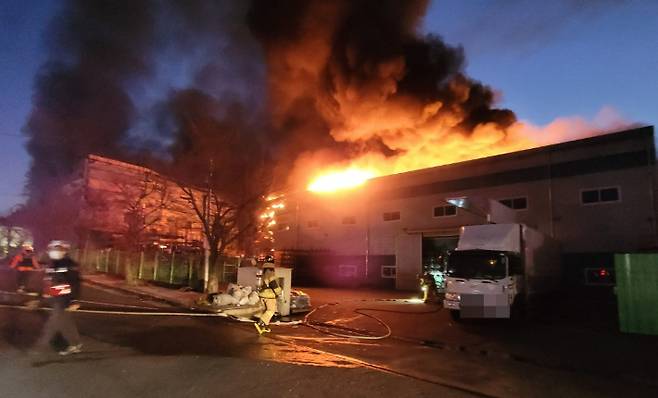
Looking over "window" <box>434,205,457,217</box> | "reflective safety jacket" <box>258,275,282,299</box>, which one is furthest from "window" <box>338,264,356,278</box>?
"reflective safety jacket" <box>258,275,282,299</box>

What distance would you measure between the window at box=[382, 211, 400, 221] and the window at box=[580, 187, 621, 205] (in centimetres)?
907

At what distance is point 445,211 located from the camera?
22688mm

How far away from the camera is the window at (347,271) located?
1008 inches

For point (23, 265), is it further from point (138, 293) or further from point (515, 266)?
point (515, 266)

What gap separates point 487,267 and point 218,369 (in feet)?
27.9

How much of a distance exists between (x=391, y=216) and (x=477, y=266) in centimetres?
1263

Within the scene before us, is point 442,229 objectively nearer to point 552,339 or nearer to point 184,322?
point 552,339

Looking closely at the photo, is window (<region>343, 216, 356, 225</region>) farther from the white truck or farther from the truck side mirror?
the truck side mirror

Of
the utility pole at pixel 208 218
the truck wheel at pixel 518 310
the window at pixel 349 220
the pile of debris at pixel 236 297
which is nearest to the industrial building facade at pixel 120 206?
the utility pole at pixel 208 218

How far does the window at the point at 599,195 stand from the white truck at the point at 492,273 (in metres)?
5.99

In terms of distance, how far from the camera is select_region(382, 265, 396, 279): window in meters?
23.9

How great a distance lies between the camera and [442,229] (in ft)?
70.9

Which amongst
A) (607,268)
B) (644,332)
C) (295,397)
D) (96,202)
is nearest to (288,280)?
(295,397)

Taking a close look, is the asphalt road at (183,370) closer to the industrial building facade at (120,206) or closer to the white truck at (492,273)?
the white truck at (492,273)
